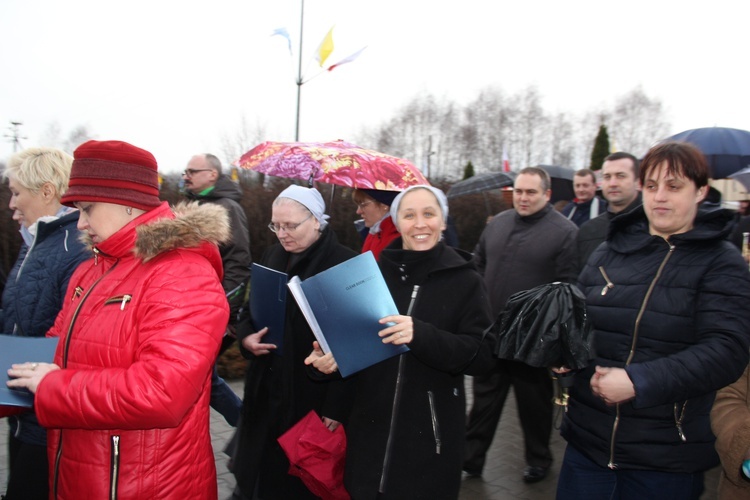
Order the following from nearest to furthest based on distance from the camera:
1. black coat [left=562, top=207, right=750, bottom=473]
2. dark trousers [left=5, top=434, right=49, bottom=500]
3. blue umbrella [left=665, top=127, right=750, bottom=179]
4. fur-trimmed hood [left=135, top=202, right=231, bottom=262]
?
1. fur-trimmed hood [left=135, top=202, right=231, bottom=262]
2. black coat [left=562, top=207, right=750, bottom=473]
3. dark trousers [left=5, top=434, right=49, bottom=500]
4. blue umbrella [left=665, top=127, right=750, bottom=179]

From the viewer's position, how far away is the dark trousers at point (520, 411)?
4.50 m

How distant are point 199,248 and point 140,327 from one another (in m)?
0.35

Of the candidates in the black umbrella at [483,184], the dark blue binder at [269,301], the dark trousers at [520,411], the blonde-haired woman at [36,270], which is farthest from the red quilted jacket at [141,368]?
the black umbrella at [483,184]

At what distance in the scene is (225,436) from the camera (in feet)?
16.6

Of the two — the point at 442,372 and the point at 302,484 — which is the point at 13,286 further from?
the point at 442,372

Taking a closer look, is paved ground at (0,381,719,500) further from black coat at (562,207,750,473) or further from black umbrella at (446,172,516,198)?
black umbrella at (446,172,516,198)

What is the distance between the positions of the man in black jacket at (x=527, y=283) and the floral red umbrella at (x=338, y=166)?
106cm

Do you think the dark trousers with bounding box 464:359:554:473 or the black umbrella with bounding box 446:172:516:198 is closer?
the dark trousers with bounding box 464:359:554:473

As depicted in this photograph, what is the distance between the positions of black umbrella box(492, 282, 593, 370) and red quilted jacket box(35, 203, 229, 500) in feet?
3.64

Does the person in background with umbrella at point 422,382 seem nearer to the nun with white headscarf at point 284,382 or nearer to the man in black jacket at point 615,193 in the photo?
the nun with white headscarf at point 284,382

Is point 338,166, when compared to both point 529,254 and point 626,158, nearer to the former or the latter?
point 529,254

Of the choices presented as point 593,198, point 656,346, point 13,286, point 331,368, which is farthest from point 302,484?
point 593,198

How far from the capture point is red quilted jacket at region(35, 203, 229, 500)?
177 cm

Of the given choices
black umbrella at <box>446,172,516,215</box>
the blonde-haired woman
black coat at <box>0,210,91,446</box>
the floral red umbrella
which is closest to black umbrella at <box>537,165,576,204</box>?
black umbrella at <box>446,172,516,215</box>
